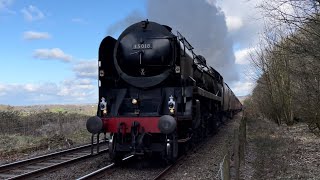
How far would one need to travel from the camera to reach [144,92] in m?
10.6

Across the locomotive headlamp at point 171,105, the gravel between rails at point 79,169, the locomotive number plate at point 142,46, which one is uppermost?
the locomotive number plate at point 142,46

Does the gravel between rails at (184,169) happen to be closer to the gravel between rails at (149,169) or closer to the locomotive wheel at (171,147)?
the gravel between rails at (149,169)

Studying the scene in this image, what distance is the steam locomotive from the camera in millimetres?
9742

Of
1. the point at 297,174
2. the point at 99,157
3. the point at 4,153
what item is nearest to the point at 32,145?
the point at 4,153

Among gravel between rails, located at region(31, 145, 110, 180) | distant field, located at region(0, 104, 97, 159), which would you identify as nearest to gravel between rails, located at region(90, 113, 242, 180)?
gravel between rails, located at region(31, 145, 110, 180)

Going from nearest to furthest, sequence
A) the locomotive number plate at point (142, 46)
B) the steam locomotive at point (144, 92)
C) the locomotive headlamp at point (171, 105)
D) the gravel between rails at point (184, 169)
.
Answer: the gravel between rails at point (184, 169), the steam locomotive at point (144, 92), the locomotive headlamp at point (171, 105), the locomotive number plate at point (142, 46)

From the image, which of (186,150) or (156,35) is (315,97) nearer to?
(186,150)

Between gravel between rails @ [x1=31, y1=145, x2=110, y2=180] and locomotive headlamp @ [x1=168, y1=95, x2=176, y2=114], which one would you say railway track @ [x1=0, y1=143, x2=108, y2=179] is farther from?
locomotive headlamp @ [x1=168, y1=95, x2=176, y2=114]

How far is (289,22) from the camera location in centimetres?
966

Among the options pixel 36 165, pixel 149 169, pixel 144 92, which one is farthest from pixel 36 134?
pixel 149 169

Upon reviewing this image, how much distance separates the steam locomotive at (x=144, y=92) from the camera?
9742 mm

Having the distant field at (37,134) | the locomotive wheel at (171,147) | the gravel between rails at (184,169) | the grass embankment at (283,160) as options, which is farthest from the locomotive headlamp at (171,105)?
the distant field at (37,134)

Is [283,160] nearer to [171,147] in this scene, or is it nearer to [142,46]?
[171,147]

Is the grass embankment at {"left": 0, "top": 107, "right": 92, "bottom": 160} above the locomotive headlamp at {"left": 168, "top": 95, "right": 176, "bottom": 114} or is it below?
below
